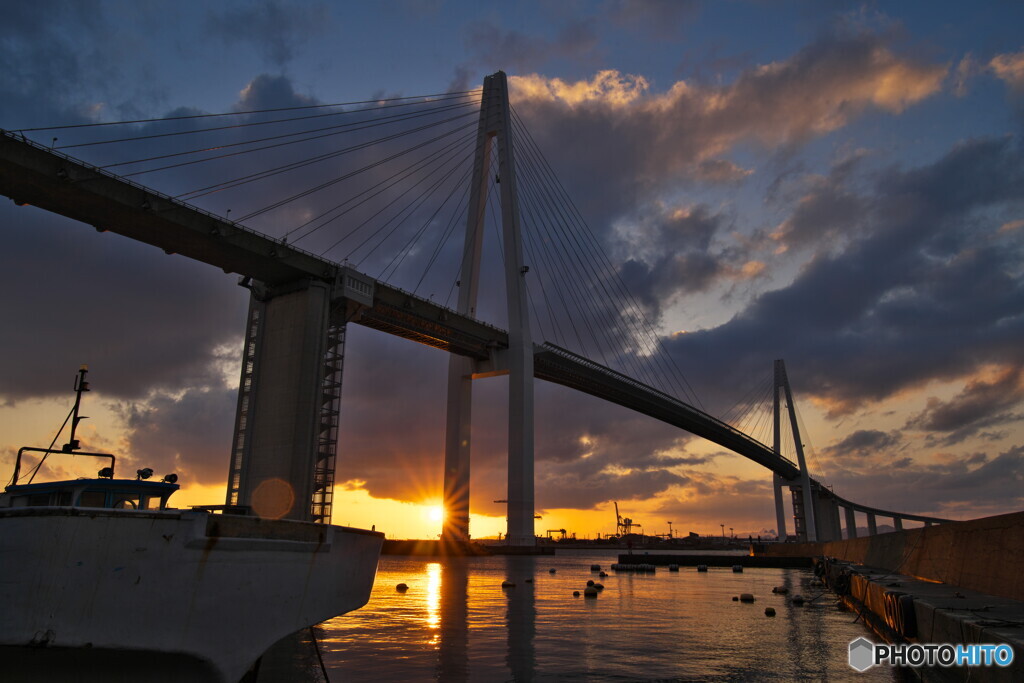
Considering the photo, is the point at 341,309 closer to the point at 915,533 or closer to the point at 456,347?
the point at 456,347

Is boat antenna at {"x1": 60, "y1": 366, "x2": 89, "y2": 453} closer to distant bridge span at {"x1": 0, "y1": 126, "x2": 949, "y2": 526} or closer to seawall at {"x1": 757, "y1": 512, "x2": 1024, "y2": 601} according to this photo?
seawall at {"x1": 757, "y1": 512, "x2": 1024, "y2": 601}

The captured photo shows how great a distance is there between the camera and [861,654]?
17000 millimetres

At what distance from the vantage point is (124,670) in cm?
889

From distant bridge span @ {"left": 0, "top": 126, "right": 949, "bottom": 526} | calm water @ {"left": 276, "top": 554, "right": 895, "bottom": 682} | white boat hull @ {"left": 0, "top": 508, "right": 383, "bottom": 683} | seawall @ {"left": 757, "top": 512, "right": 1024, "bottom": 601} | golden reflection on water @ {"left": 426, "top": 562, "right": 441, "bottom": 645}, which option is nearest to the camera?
white boat hull @ {"left": 0, "top": 508, "right": 383, "bottom": 683}

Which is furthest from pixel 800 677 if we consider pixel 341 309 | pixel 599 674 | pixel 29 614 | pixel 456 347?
pixel 456 347

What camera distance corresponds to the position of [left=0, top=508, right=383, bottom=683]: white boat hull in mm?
8648

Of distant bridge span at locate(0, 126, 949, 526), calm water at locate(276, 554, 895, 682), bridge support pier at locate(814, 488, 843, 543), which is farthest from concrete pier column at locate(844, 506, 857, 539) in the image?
calm water at locate(276, 554, 895, 682)

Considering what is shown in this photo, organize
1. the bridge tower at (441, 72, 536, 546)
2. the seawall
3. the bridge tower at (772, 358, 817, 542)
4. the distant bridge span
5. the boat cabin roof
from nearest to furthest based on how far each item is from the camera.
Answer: the boat cabin roof < the seawall < the distant bridge span < the bridge tower at (441, 72, 536, 546) < the bridge tower at (772, 358, 817, 542)

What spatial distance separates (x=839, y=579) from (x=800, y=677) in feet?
75.2

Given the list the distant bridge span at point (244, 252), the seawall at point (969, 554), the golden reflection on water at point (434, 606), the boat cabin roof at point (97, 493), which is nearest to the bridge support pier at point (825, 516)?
the distant bridge span at point (244, 252)

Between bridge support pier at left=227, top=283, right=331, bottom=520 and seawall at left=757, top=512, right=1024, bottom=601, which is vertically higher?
bridge support pier at left=227, top=283, right=331, bottom=520

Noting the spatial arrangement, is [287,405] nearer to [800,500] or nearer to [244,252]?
[244,252]

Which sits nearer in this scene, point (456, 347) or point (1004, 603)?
point (1004, 603)

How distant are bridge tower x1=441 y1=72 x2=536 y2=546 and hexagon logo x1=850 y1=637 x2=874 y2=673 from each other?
5345cm
